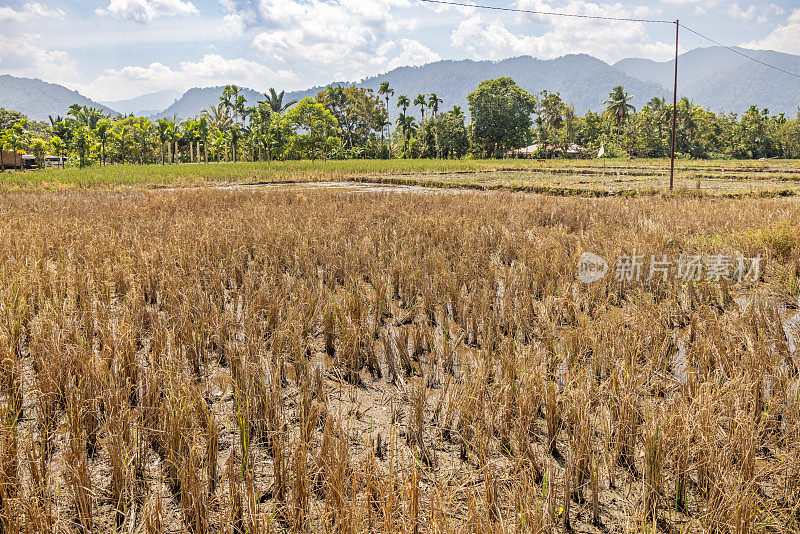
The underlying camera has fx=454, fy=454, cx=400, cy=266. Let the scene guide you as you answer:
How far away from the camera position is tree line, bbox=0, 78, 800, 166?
173ft

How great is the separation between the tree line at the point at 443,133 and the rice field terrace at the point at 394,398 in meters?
44.8

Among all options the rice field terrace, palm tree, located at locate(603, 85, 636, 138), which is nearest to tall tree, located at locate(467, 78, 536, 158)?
palm tree, located at locate(603, 85, 636, 138)

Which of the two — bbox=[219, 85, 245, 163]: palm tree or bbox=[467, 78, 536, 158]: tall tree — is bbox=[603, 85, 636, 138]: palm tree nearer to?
bbox=[467, 78, 536, 158]: tall tree

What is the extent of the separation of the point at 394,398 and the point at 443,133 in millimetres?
57778

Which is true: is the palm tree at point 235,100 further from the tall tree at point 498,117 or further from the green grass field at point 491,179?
the green grass field at point 491,179

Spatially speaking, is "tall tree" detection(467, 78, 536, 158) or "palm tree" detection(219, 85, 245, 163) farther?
"palm tree" detection(219, 85, 245, 163)

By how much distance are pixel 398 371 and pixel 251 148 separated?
2222 inches

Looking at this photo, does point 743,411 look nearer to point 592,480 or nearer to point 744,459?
point 744,459

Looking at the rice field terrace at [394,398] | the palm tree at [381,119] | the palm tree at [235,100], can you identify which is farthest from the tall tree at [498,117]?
the rice field terrace at [394,398]

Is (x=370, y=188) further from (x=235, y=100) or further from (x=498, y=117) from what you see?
(x=235, y=100)

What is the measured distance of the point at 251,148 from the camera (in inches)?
2154

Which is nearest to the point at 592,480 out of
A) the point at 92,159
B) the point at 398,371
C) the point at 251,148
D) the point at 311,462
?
the point at 311,462

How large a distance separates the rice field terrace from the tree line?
147ft

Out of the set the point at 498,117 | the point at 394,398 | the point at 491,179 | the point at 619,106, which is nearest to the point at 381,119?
the point at 498,117
